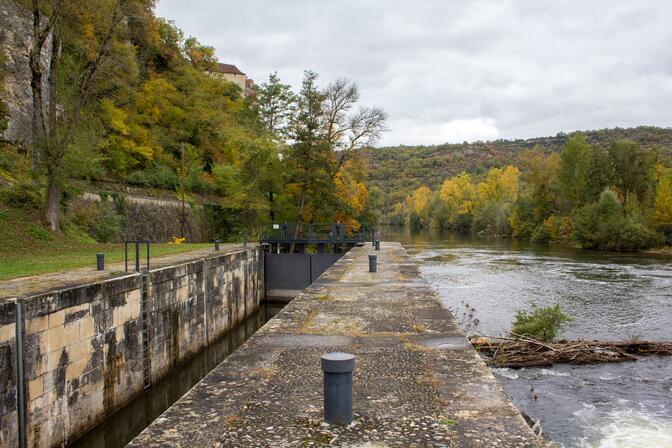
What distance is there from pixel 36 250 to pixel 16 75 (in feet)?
38.7

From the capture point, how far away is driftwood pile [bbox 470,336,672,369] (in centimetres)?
1305

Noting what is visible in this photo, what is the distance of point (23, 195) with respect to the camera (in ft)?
61.4

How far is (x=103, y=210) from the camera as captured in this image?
2289cm

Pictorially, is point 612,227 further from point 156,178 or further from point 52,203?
point 52,203

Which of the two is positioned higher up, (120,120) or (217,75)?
A: (217,75)

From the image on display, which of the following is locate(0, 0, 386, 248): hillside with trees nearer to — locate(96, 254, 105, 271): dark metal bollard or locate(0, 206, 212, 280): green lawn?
locate(0, 206, 212, 280): green lawn

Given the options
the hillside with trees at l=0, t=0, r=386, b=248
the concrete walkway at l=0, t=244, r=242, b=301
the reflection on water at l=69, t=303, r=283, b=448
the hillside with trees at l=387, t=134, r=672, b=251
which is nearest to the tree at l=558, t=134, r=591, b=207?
the hillside with trees at l=387, t=134, r=672, b=251

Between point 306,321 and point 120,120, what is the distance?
27.1 meters

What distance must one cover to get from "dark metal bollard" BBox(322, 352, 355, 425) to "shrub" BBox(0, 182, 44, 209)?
18394 millimetres

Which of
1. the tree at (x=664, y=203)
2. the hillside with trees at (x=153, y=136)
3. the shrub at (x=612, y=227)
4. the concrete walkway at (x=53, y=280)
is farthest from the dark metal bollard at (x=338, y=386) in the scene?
the tree at (x=664, y=203)

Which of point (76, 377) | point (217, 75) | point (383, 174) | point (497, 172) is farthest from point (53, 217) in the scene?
→ point (383, 174)

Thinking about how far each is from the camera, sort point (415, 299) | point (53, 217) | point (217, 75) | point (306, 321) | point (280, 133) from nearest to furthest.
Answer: point (306, 321), point (415, 299), point (53, 217), point (280, 133), point (217, 75)

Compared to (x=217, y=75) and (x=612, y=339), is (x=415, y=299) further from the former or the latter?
(x=217, y=75)

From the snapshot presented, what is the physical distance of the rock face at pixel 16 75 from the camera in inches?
878
